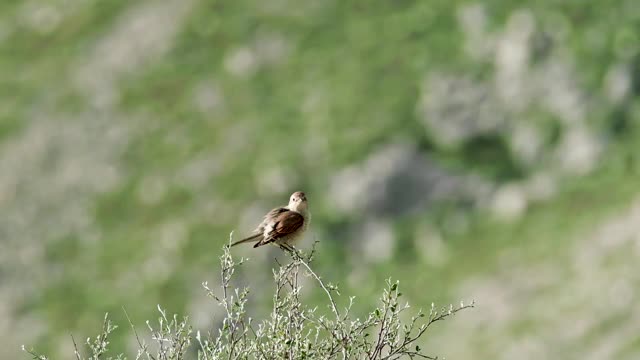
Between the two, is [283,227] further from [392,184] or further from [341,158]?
[341,158]

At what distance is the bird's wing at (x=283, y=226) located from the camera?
18219 millimetres

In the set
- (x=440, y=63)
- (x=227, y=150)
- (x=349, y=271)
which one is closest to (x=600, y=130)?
(x=440, y=63)

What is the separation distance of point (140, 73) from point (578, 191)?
1724 inches

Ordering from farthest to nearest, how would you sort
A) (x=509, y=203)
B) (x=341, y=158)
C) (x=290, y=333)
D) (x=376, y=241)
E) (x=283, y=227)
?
(x=341, y=158)
(x=376, y=241)
(x=509, y=203)
(x=283, y=227)
(x=290, y=333)

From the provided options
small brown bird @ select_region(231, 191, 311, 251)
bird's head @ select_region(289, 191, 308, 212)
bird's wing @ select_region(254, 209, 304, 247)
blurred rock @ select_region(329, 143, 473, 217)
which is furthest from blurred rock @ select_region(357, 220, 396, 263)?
bird's wing @ select_region(254, 209, 304, 247)

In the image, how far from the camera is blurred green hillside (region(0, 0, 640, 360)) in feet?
335

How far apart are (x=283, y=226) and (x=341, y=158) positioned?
95134 millimetres

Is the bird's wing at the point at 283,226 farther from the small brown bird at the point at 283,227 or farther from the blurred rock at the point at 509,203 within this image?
the blurred rock at the point at 509,203

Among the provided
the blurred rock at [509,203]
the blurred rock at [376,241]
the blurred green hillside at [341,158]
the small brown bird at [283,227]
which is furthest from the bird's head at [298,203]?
the blurred rock at [509,203]

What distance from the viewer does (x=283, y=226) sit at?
18.4 meters

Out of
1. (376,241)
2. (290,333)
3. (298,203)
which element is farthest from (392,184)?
(290,333)

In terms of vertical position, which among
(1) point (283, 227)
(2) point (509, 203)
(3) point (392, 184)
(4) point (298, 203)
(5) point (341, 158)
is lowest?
(1) point (283, 227)

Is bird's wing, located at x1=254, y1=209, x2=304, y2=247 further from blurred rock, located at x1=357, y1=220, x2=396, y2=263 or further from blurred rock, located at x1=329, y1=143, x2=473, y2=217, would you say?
blurred rock, located at x1=329, y1=143, x2=473, y2=217

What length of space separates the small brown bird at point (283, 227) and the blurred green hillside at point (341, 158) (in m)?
73.6
